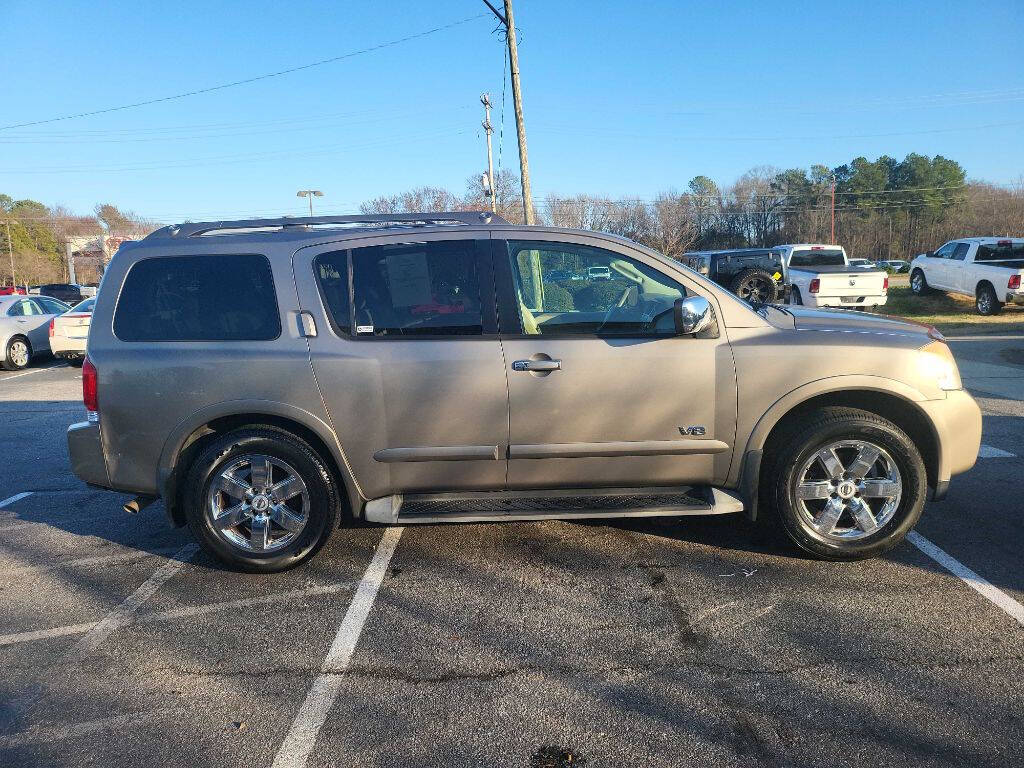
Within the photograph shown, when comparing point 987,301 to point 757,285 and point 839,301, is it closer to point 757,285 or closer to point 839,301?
point 839,301

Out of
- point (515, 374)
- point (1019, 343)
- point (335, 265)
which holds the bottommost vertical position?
point (1019, 343)

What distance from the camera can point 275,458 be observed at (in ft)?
13.4

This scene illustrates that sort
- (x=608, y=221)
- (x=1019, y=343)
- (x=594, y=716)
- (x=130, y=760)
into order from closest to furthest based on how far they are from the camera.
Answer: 1. (x=130, y=760)
2. (x=594, y=716)
3. (x=1019, y=343)
4. (x=608, y=221)

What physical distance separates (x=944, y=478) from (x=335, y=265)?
11.8ft

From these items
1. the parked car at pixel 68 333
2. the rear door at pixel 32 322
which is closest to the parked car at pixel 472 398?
the parked car at pixel 68 333

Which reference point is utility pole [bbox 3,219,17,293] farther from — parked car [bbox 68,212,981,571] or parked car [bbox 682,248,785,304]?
parked car [bbox 68,212,981,571]

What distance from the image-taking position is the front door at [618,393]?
4.00 m

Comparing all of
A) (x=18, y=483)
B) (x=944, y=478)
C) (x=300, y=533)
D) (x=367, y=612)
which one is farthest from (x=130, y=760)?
(x=18, y=483)

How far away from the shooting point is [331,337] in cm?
405

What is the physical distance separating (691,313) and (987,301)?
18.1 metres

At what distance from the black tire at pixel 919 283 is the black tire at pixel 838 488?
66.2 feet

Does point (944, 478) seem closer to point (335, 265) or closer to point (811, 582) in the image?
point (811, 582)

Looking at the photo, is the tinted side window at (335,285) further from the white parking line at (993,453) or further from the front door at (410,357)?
the white parking line at (993,453)

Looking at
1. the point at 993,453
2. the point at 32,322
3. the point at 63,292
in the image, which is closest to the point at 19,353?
the point at 32,322
